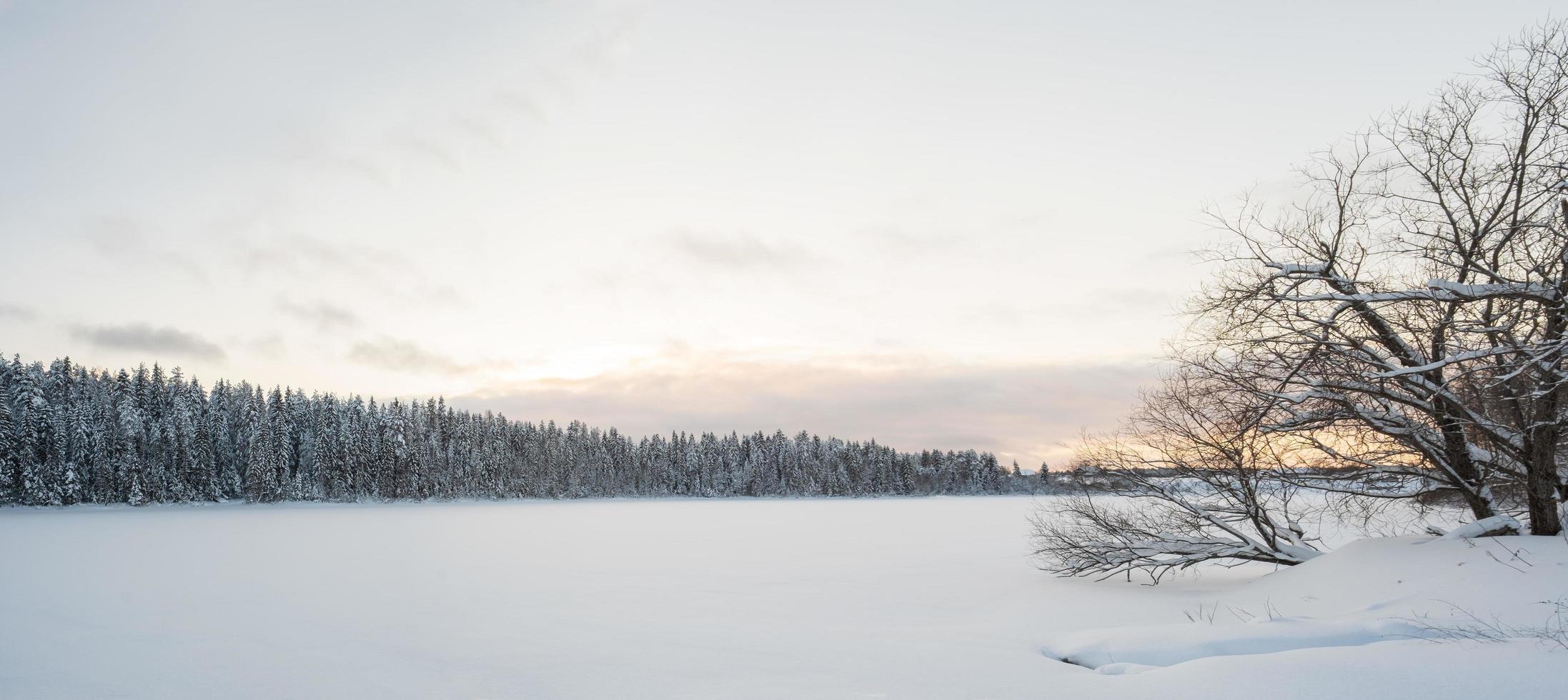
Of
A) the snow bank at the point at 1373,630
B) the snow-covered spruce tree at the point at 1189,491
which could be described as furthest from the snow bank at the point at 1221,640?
the snow-covered spruce tree at the point at 1189,491

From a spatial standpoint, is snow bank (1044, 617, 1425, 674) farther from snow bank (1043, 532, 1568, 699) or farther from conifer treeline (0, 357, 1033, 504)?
conifer treeline (0, 357, 1033, 504)

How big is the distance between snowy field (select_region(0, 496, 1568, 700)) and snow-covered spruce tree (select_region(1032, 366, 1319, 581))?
0.77 metres

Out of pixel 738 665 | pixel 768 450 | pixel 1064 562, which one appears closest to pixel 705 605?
pixel 738 665

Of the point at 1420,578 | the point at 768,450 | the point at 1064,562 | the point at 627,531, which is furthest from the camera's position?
the point at 768,450

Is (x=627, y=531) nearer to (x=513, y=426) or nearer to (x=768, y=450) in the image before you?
(x=513, y=426)

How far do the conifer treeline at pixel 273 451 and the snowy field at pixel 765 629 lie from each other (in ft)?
219

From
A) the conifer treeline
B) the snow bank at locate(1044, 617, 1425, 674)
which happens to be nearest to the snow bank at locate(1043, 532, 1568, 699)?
the snow bank at locate(1044, 617, 1425, 674)

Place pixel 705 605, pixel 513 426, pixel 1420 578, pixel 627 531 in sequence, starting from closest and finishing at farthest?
1. pixel 1420 578
2. pixel 705 605
3. pixel 627 531
4. pixel 513 426

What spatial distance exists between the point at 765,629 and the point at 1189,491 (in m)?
9.15

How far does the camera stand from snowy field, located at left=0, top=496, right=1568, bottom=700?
7605 mm

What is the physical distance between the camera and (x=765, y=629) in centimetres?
1216

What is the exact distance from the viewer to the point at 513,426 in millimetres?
136750

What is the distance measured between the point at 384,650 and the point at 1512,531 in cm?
1623

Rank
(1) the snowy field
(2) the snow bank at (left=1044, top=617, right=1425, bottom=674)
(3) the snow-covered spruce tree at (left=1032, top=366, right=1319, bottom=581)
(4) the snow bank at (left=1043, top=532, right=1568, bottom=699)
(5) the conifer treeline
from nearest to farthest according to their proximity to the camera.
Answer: (4) the snow bank at (left=1043, top=532, right=1568, bottom=699), (1) the snowy field, (2) the snow bank at (left=1044, top=617, right=1425, bottom=674), (3) the snow-covered spruce tree at (left=1032, top=366, right=1319, bottom=581), (5) the conifer treeline
